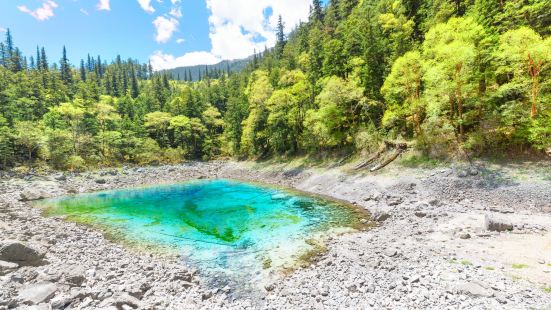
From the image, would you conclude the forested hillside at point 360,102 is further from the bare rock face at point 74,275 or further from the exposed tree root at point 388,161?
the bare rock face at point 74,275

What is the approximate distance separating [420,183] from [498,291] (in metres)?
13.9

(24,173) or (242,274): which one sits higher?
(24,173)

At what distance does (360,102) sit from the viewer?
3141cm

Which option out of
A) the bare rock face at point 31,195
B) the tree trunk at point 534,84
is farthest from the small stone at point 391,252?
the bare rock face at point 31,195

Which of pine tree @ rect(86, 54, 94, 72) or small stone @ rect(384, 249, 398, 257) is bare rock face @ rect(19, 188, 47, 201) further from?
pine tree @ rect(86, 54, 94, 72)

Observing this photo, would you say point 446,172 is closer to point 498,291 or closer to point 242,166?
point 498,291

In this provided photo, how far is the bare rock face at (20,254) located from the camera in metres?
10.5

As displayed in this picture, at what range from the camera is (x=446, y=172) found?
19.6 meters

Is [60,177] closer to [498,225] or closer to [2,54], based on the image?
[498,225]

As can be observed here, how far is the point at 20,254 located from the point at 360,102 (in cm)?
3101

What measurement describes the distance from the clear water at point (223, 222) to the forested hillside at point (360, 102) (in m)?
12.2

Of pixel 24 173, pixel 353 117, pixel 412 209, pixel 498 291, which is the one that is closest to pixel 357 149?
pixel 353 117

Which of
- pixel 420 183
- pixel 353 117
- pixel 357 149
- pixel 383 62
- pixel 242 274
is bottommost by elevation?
pixel 242 274

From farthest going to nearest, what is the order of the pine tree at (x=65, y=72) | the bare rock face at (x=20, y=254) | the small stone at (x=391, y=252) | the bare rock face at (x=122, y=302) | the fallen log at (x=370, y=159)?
the pine tree at (x=65, y=72) < the fallen log at (x=370, y=159) < the bare rock face at (x=20, y=254) < the small stone at (x=391, y=252) < the bare rock face at (x=122, y=302)
